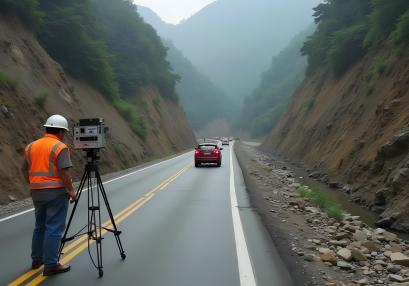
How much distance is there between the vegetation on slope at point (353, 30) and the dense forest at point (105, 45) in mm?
19970

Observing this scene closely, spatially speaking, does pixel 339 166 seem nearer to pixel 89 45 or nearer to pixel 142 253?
pixel 142 253

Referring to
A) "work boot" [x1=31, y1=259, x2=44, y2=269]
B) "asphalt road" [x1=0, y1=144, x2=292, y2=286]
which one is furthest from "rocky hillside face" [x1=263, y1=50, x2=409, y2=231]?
"work boot" [x1=31, y1=259, x2=44, y2=269]

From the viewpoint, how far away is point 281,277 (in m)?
6.09

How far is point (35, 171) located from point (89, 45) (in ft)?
96.0

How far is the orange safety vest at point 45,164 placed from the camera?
614 cm

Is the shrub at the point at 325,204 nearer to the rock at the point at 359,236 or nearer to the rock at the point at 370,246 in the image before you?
the rock at the point at 359,236

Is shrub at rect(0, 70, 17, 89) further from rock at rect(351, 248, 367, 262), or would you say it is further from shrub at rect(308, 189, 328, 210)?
rock at rect(351, 248, 367, 262)

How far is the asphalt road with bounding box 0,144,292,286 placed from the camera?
6.05 m

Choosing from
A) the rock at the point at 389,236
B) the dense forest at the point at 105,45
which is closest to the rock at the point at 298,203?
the rock at the point at 389,236

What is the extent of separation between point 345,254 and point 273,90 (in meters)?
138

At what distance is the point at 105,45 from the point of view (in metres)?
43.8

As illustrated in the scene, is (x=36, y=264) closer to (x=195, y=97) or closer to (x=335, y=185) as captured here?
(x=335, y=185)

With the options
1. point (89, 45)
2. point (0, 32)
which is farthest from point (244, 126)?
point (0, 32)

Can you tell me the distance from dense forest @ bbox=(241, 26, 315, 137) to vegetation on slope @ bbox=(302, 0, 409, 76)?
70064 millimetres
